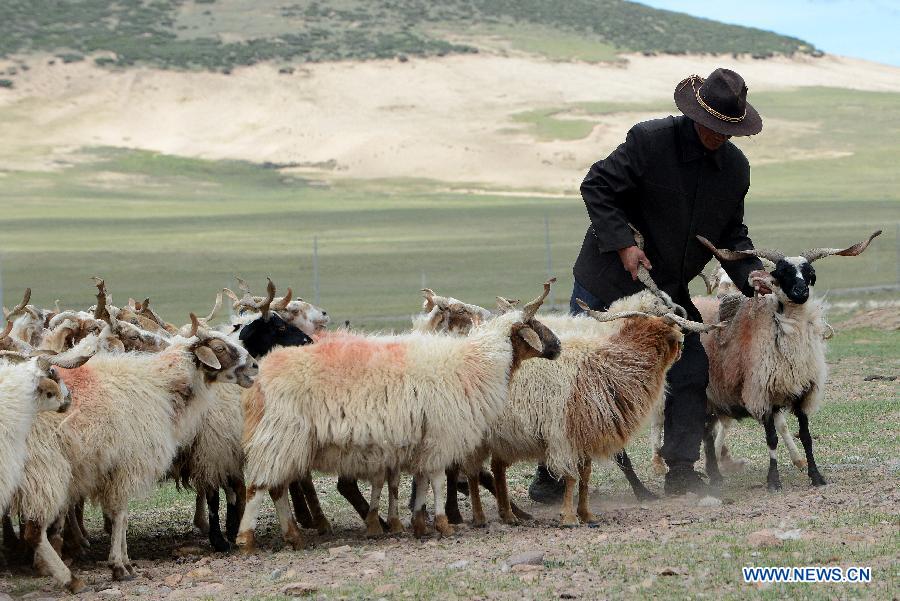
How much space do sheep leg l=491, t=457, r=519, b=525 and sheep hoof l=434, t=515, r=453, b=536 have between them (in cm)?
63

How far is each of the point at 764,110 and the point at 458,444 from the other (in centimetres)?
7468

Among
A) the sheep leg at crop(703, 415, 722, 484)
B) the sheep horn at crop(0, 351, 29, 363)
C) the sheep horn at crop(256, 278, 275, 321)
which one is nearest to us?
the sheep horn at crop(0, 351, 29, 363)

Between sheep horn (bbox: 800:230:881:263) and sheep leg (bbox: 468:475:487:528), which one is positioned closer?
sheep leg (bbox: 468:475:487:528)

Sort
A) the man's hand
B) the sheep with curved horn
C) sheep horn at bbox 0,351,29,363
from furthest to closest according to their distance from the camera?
the sheep with curved horn
the man's hand
sheep horn at bbox 0,351,29,363

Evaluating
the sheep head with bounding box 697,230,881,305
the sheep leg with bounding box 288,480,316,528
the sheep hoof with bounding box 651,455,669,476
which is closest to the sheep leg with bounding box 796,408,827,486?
the sheep head with bounding box 697,230,881,305

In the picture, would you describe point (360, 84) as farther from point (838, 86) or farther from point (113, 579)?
point (113, 579)

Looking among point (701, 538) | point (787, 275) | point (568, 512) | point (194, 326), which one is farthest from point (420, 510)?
point (787, 275)

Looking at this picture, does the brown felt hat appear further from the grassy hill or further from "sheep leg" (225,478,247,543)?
the grassy hill

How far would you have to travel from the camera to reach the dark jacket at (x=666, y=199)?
9.20 meters

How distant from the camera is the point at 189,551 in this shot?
29.2ft

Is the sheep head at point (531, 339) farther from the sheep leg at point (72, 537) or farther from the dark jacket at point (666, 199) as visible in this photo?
the sheep leg at point (72, 537)

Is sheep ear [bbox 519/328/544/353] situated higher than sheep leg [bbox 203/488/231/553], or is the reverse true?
sheep ear [bbox 519/328/544/353]

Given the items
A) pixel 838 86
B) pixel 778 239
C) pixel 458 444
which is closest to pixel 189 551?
pixel 458 444

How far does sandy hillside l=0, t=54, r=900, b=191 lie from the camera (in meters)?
71.7
